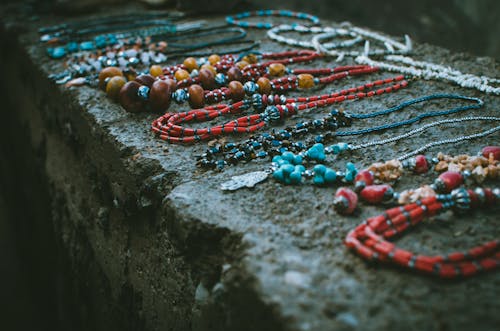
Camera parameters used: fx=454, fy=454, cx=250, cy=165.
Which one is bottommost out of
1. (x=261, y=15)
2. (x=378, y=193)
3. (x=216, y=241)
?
(x=216, y=241)

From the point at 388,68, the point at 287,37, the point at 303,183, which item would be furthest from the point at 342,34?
the point at 303,183

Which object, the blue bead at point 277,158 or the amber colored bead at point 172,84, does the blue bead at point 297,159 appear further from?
the amber colored bead at point 172,84

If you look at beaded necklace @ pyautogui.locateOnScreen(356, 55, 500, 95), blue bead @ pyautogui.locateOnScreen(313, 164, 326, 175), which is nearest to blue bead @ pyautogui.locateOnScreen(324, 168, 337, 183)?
blue bead @ pyautogui.locateOnScreen(313, 164, 326, 175)

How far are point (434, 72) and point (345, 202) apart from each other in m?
1.08

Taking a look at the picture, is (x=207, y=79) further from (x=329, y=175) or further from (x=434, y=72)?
(x=434, y=72)

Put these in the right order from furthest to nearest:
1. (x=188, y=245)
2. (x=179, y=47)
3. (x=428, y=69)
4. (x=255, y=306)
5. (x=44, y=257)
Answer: (x=44, y=257) → (x=179, y=47) → (x=428, y=69) → (x=188, y=245) → (x=255, y=306)

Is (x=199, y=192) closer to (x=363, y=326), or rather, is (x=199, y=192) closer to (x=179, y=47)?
(x=363, y=326)

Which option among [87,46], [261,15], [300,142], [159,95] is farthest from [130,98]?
[261,15]

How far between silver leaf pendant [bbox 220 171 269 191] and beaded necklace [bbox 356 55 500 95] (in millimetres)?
969

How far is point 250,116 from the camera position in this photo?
1.55m

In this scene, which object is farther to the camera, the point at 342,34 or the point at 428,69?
the point at 342,34

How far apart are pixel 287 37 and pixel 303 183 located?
1.54m

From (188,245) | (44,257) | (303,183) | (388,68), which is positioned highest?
(388,68)

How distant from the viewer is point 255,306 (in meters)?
0.87
